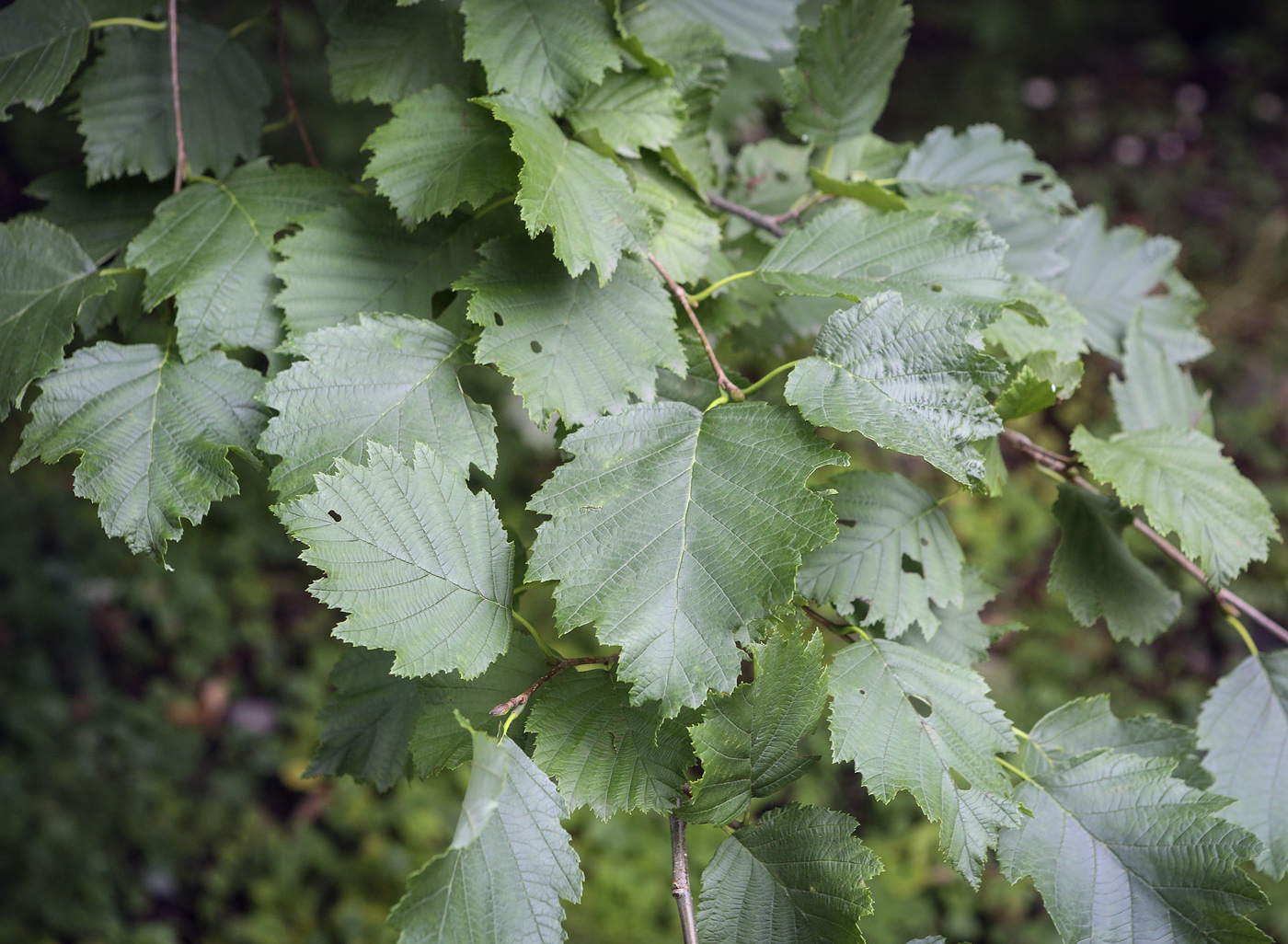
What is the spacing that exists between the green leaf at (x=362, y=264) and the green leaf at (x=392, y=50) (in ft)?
0.53

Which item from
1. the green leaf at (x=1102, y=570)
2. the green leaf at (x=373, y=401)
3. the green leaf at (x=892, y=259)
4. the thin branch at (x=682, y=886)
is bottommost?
the thin branch at (x=682, y=886)

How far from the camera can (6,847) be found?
2.60 metres

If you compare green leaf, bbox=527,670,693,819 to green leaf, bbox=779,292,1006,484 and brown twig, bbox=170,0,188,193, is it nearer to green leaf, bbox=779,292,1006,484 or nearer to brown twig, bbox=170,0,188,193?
green leaf, bbox=779,292,1006,484

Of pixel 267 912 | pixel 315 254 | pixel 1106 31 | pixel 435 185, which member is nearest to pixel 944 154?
pixel 435 185

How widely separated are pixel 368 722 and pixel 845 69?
3.04ft

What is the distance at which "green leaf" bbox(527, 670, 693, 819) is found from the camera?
0.68 metres

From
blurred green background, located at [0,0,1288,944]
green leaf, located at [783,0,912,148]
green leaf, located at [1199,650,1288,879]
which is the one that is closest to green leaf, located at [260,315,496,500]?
green leaf, located at [783,0,912,148]

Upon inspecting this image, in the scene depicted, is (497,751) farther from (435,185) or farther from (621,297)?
(435,185)

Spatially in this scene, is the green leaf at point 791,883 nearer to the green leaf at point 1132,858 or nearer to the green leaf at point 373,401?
the green leaf at point 1132,858

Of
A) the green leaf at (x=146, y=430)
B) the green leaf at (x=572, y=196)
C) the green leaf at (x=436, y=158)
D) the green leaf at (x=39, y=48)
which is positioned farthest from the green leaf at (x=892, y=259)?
the green leaf at (x=39, y=48)

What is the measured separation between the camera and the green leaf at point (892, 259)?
2.68ft

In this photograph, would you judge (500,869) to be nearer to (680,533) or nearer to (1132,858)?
(680,533)

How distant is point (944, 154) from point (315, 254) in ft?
2.60

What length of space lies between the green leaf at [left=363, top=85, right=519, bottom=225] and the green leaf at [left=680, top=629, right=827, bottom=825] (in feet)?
1.62
